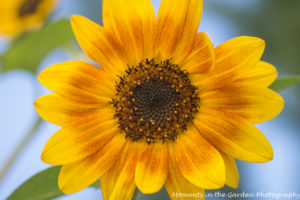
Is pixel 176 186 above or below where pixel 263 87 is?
below

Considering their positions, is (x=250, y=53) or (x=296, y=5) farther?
(x=296, y=5)

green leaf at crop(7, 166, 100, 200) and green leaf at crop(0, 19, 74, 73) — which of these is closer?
green leaf at crop(7, 166, 100, 200)

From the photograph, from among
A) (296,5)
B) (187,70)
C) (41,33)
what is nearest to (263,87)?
(187,70)

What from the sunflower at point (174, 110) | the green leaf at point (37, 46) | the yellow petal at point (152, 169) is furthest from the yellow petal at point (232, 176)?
the green leaf at point (37, 46)

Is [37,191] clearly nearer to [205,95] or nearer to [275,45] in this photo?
[205,95]

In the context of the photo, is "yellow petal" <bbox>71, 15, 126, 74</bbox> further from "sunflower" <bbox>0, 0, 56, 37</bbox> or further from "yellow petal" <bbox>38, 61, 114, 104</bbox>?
"sunflower" <bbox>0, 0, 56, 37</bbox>

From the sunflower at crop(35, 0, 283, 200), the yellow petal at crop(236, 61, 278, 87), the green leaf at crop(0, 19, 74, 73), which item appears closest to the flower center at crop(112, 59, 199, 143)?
the sunflower at crop(35, 0, 283, 200)
